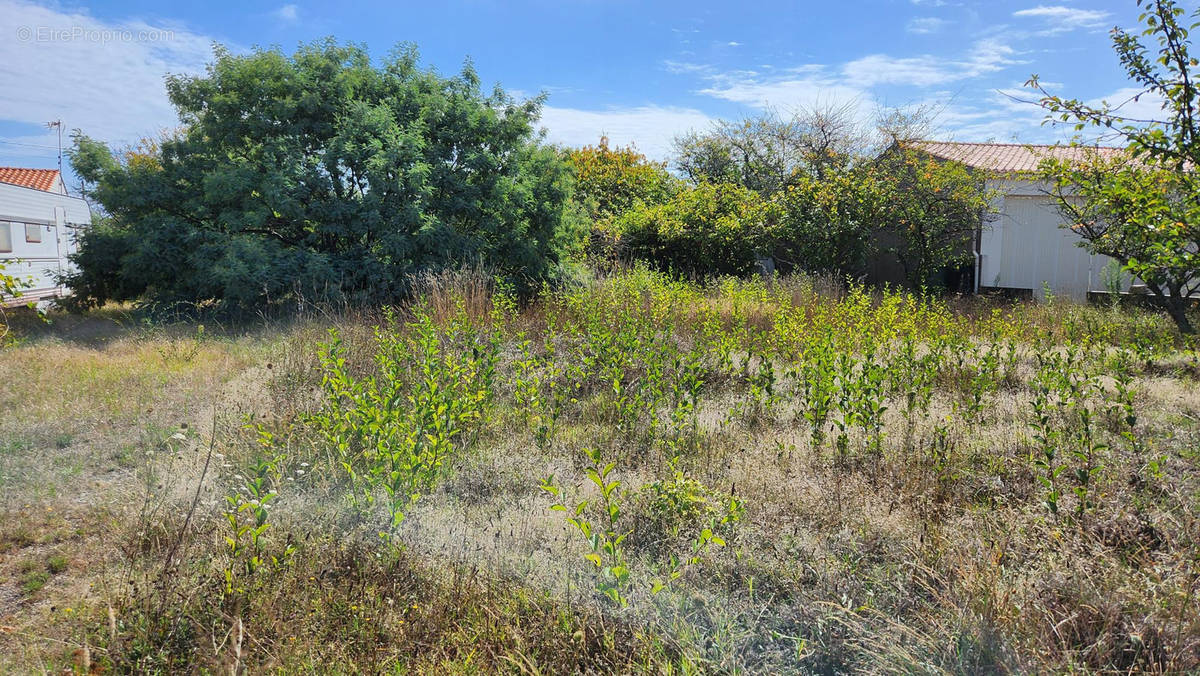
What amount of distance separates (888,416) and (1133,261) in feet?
6.34

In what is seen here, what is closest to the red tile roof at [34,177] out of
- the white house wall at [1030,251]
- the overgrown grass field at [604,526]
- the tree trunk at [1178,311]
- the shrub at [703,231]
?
the shrub at [703,231]

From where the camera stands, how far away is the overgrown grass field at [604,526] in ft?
7.80

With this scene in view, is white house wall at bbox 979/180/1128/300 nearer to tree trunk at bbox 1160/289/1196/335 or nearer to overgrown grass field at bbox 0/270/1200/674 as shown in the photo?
tree trunk at bbox 1160/289/1196/335

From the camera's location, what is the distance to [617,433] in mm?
4660

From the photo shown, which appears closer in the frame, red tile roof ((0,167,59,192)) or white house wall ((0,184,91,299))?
white house wall ((0,184,91,299))

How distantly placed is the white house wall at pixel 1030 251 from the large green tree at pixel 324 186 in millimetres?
8150

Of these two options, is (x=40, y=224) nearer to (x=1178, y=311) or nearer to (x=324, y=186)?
(x=324, y=186)

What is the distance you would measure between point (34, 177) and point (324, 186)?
1956cm

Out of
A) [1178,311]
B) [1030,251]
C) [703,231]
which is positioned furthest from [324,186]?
[1030,251]

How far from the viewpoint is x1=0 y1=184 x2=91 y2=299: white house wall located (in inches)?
678

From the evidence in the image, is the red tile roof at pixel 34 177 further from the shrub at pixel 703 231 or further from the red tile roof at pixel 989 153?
the red tile roof at pixel 989 153

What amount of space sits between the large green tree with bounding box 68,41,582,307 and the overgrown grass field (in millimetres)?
4930

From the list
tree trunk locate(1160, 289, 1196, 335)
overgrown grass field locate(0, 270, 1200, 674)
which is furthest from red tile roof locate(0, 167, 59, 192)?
tree trunk locate(1160, 289, 1196, 335)

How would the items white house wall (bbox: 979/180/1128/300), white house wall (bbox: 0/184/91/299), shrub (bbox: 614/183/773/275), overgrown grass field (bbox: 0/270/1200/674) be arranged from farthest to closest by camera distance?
white house wall (bbox: 0/184/91/299)
shrub (bbox: 614/183/773/275)
white house wall (bbox: 979/180/1128/300)
overgrown grass field (bbox: 0/270/1200/674)
